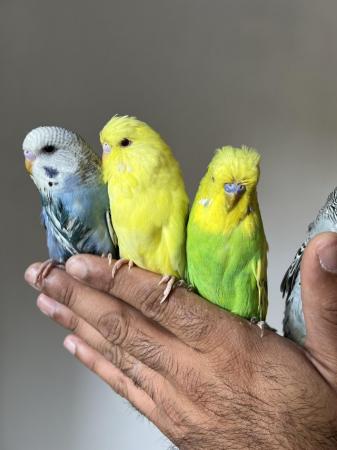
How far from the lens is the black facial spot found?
95 centimetres

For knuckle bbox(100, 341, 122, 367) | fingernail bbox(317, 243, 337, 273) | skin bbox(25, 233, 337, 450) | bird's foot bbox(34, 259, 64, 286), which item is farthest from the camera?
knuckle bbox(100, 341, 122, 367)

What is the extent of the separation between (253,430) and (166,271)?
0.32 metres

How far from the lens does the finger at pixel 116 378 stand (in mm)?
1144

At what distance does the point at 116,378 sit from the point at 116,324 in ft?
1.11

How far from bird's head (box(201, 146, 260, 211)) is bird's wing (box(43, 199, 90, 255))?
25 centimetres

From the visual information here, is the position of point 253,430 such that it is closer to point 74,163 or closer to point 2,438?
point 74,163

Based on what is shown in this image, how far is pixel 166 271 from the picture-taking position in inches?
37.5

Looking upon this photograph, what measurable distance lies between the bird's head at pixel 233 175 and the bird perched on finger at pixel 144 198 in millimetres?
82

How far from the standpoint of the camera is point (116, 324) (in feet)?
3.27

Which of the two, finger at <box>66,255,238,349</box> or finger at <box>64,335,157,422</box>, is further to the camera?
finger at <box>64,335,157,422</box>

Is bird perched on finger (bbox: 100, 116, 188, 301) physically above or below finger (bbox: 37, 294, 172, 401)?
above

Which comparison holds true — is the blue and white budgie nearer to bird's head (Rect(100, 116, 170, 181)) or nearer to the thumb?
the thumb

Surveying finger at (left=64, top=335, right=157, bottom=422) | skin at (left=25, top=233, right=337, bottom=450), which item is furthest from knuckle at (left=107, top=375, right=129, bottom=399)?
skin at (left=25, top=233, right=337, bottom=450)

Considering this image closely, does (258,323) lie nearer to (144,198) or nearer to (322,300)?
(322,300)
